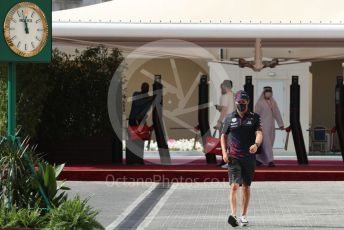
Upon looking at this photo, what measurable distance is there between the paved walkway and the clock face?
2.86 metres

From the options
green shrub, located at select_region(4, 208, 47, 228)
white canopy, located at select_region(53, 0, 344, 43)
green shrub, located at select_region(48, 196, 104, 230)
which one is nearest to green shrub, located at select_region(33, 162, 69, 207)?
green shrub, located at select_region(48, 196, 104, 230)

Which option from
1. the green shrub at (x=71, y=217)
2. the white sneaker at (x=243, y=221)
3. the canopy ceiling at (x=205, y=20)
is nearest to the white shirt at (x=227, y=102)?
the canopy ceiling at (x=205, y=20)

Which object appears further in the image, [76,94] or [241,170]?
[76,94]

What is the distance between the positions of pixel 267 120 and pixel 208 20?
277 cm

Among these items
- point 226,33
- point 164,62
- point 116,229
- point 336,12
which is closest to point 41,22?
point 116,229

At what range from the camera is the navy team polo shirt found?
37.4 feet

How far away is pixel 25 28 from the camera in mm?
9492

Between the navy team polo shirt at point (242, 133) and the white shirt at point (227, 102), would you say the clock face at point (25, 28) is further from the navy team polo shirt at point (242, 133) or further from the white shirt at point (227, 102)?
the white shirt at point (227, 102)

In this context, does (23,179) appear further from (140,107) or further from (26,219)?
(140,107)

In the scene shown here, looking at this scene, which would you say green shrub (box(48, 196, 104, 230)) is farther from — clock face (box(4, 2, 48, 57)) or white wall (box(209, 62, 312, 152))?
white wall (box(209, 62, 312, 152))

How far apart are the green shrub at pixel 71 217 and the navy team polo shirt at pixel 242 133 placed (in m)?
Answer: 2.91

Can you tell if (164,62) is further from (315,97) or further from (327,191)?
(327,191)

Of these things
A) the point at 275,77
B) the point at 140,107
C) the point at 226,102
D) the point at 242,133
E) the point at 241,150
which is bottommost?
the point at 241,150

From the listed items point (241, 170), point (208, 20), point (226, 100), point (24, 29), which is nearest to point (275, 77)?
point (226, 100)
